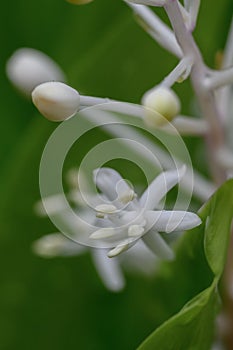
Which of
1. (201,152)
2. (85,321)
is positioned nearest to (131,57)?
(201,152)

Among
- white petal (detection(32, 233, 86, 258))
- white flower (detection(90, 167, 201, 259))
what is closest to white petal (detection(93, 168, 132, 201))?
white flower (detection(90, 167, 201, 259))

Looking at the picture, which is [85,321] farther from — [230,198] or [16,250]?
[230,198]

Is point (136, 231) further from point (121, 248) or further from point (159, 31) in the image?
point (159, 31)

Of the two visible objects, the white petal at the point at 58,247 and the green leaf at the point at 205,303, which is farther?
the white petal at the point at 58,247

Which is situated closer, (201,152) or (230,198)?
(230,198)

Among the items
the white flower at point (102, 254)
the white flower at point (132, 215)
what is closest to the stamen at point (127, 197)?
the white flower at point (132, 215)

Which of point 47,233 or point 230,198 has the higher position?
point 230,198

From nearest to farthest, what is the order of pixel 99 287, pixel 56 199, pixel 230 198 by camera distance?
pixel 230 198 → pixel 56 199 → pixel 99 287

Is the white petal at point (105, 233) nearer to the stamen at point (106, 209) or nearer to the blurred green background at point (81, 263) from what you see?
the stamen at point (106, 209)

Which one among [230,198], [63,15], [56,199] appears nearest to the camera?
[230,198]

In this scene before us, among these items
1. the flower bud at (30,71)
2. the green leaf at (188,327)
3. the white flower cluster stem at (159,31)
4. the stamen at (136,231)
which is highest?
the white flower cluster stem at (159,31)
